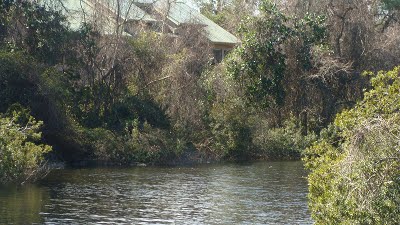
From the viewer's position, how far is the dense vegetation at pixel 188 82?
4094 centimetres

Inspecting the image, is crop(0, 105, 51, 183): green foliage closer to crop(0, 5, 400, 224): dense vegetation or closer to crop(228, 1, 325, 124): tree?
crop(0, 5, 400, 224): dense vegetation

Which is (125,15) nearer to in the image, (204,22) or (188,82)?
(188,82)

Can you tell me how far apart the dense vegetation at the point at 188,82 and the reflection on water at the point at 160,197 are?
2.24 m

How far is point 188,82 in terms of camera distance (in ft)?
152

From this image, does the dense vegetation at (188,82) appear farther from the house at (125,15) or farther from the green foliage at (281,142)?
the house at (125,15)

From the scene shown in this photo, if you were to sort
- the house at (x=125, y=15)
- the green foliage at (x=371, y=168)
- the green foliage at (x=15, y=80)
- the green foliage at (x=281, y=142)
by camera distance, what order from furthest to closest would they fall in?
the green foliage at (x=281, y=142) → the house at (x=125, y=15) → the green foliage at (x=15, y=80) → the green foliage at (x=371, y=168)

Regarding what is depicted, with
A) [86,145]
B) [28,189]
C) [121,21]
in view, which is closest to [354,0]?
[121,21]

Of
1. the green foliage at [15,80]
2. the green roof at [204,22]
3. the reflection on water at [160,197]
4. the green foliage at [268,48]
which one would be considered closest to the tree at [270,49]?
the green foliage at [268,48]

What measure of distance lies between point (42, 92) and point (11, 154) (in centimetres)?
943

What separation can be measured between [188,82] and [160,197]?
16.3m

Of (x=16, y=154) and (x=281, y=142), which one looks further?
(x=281, y=142)

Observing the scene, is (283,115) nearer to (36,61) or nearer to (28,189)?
(36,61)

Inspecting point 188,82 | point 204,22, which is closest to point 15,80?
point 188,82

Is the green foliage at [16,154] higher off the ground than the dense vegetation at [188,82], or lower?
lower
